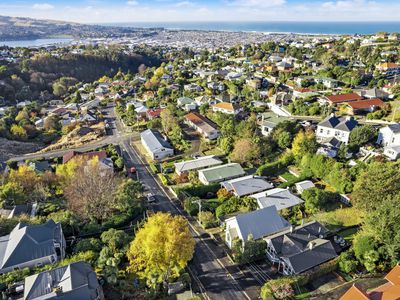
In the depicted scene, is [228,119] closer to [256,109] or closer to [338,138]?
[256,109]

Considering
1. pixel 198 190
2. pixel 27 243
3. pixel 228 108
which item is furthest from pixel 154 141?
pixel 27 243

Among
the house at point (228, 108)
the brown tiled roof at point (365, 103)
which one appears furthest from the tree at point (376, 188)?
the house at point (228, 108)

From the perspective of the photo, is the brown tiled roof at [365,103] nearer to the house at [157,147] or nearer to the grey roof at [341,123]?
the grey roof at [341,123]

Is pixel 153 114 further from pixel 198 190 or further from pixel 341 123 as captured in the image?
pixel 341 123

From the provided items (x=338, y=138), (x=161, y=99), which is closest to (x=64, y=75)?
(x=161, y=99)

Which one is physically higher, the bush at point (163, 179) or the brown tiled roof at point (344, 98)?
the brown tiled roof at point (344, 98)

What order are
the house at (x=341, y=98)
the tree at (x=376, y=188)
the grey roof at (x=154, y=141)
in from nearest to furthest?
the tree at (x=376, y=188), the grey roof at (x=154, y=141), the house at (x=341, y=98)

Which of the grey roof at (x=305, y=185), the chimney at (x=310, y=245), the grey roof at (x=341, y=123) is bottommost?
the chimney at (x=310, y=245)

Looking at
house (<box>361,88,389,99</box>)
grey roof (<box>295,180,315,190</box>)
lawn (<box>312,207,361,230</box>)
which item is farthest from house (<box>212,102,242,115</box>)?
lawn (<box>312,207,361,230</box>)
